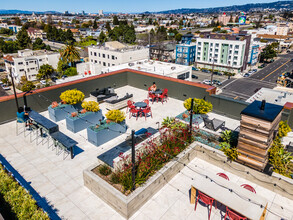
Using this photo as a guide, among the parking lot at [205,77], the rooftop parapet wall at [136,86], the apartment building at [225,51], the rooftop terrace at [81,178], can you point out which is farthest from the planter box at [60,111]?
the apartment building at [225,51]

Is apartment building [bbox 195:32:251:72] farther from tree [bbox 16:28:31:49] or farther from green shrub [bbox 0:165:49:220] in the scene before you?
tree [bbox 16:28:31:49]

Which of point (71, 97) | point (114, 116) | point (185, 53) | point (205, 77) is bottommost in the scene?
point (205, 77)

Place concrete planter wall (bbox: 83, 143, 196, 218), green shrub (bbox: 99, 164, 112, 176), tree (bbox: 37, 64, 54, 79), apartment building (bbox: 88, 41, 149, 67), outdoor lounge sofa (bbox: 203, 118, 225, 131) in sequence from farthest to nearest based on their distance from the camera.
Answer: tree (bbox: 37, 64, 54, 79), apartment building (bbox: 88, 41, 149, 67), outdoor lounge sofa (bbox: 203, 118, 225, 131), green shrub (bbox: 99, 164, 112, 176), concrete planter wall (bbox: 83, 143, 196, 218)

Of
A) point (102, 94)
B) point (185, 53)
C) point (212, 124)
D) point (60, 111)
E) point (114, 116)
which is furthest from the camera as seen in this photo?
point (185, 53)

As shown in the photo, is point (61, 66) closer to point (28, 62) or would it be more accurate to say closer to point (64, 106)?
point (28, 62)

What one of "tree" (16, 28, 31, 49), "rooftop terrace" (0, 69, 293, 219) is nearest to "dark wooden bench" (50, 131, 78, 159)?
"rooftop terrace" (0, 69, 293, 219)

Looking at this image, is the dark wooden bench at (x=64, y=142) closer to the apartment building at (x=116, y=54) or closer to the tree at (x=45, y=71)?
the apartment building at (x=116, y=54)

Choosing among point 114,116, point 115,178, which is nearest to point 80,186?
point 115,178
